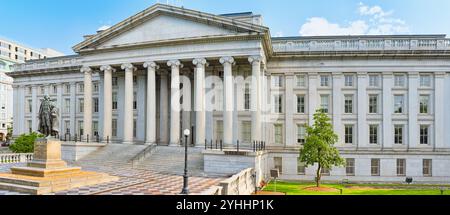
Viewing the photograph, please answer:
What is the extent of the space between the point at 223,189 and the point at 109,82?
2599 centimetres

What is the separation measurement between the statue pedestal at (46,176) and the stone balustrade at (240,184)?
9.48m

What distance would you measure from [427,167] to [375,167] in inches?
217

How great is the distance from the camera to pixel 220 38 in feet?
102

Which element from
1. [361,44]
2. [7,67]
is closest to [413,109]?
[361,44]

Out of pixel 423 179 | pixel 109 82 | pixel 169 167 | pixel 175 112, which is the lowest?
pixel 423 179

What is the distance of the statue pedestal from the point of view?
17969mm

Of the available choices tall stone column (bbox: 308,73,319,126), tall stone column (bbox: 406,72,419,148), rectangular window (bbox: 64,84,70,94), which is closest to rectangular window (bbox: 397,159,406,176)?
tall stone column (bbox: 406,72,419,148)

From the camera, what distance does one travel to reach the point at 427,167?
112ft

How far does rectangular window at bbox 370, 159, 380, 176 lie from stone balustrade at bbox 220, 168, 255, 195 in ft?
53.5

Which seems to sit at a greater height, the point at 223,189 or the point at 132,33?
the point at 132,33

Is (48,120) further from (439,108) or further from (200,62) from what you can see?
(439,108)

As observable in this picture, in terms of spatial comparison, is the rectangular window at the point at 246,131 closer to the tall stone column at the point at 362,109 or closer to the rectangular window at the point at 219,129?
the rectangular window at the point at 219,129

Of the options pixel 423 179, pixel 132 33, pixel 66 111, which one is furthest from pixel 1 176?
pixel 423 179
